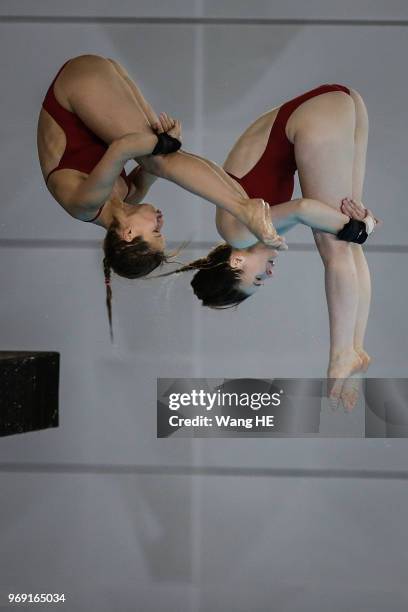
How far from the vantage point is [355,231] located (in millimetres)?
2539

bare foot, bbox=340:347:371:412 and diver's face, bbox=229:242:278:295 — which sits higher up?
diver's face, bbox=229:242:278:295

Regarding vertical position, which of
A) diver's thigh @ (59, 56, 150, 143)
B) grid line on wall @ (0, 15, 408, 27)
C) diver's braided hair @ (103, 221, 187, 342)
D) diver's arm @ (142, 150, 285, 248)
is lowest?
diver's braided hair @ (103, 221, 187, 342)

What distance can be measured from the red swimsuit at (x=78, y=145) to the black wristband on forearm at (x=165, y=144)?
0.36 ft

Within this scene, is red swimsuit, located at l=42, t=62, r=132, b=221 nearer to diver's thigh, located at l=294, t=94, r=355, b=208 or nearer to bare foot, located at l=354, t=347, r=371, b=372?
diver's thigh, located at l=294, t=94, r=355, b=208

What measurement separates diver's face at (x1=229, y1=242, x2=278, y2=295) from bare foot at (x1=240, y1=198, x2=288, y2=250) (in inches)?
1.1

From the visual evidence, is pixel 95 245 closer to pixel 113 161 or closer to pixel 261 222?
pixel 113 161

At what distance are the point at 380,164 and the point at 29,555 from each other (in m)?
1.47

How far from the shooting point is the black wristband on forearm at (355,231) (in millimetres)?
2533

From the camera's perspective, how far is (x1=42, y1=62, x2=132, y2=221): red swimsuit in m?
2.47

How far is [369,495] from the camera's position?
2.59m

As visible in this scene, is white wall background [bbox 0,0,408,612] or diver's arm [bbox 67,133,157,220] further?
white wall background [bbox 0,0,408,612]

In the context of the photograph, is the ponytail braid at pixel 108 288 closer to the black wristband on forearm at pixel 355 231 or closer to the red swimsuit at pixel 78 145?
the red swimsuit at pixel 78 145

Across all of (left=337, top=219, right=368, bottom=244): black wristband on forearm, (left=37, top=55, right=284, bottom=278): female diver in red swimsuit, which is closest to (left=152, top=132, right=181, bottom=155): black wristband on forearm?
(left=37, top=55, right=284, bottom=278): female diver in red swimsuit

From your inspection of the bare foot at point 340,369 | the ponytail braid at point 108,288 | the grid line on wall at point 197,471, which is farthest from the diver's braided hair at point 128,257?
the bare foot at point 340,369
